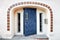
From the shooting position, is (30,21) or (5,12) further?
(30,21)

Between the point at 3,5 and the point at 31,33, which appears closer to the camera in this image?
the point at 3,5

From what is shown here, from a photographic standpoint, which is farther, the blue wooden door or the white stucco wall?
the blue wooden door

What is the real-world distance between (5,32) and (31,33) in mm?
1625

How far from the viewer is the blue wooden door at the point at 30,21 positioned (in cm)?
636

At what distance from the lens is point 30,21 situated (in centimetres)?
645

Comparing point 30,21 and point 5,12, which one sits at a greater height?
point 5,12

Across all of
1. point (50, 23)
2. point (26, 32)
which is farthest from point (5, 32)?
point (50, 23)

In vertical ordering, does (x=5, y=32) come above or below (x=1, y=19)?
below

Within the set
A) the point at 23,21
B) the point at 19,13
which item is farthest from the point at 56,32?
the point at 19,13

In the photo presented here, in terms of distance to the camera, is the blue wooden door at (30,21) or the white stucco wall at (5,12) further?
the blue wooden door at (30,21)

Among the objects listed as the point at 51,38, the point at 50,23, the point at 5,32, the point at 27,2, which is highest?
the point at 27,2

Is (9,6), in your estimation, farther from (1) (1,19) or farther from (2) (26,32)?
(2) (26,32)

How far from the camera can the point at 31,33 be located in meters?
6.50

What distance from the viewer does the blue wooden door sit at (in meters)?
6.36
